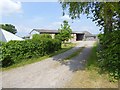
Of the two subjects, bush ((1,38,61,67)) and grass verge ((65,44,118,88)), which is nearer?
grass verge ((65,44,118,88))

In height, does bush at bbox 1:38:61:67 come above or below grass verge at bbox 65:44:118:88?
above

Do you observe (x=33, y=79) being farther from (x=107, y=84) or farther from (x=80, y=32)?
(x=80, y=32)

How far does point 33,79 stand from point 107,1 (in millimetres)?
5147

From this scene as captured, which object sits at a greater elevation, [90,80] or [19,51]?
[19,51]

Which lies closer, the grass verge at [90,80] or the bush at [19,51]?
the grass verge at [90,80]

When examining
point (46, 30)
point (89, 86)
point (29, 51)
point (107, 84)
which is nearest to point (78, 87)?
point (89, 86)

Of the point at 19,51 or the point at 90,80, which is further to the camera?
the point at 19,51

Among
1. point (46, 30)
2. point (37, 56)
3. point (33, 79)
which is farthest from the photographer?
point (46, 30)

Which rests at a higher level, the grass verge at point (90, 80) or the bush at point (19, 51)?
the bush at point (19, 51)

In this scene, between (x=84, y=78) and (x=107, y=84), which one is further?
(x=84, y=78)

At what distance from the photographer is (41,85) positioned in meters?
8.27

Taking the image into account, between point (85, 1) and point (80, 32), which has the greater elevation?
point (85, 1)

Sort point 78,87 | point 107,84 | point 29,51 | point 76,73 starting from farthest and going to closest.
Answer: point 29,51, point 76,73, point 107,84, point 78,87

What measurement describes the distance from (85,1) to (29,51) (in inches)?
278
